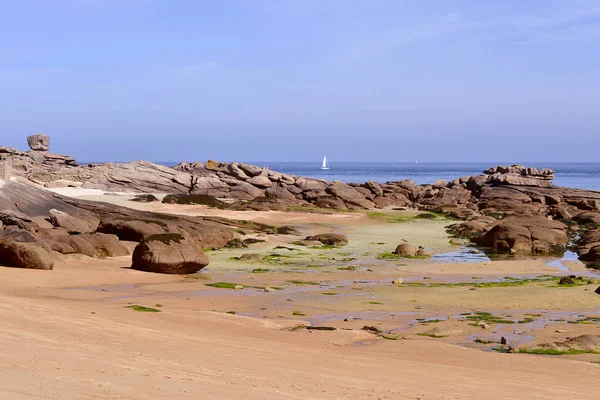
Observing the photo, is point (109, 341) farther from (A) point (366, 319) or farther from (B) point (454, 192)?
(B) point (454, 192)

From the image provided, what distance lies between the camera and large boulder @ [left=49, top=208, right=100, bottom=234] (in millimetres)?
27938

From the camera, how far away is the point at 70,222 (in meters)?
28.2

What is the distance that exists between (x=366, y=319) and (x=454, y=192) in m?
54.2

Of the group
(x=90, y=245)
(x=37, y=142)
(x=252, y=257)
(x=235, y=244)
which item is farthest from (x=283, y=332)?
(x=37, y=142)

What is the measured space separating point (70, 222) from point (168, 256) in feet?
29.2

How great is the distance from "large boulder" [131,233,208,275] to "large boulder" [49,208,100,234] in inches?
282

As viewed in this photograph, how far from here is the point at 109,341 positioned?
9.84 metres

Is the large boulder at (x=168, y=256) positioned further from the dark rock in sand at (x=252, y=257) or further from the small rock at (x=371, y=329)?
the small rock at (x=371, y=329)

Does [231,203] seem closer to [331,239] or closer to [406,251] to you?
[331,239]

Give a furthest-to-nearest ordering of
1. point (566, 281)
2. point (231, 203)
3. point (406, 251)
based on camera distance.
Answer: point (231, 203) < point (406, 251) < point (566, 281)

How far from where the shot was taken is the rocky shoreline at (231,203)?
2645 cm

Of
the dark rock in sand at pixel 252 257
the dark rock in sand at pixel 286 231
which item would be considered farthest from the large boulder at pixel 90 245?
the dark rock in sand at pixel 286 231

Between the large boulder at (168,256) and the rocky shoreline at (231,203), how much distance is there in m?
0.26

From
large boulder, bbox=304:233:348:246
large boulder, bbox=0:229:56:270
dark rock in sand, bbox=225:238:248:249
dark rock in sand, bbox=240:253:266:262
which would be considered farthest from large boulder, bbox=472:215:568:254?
large boulder, bbox=0:229:56:270
